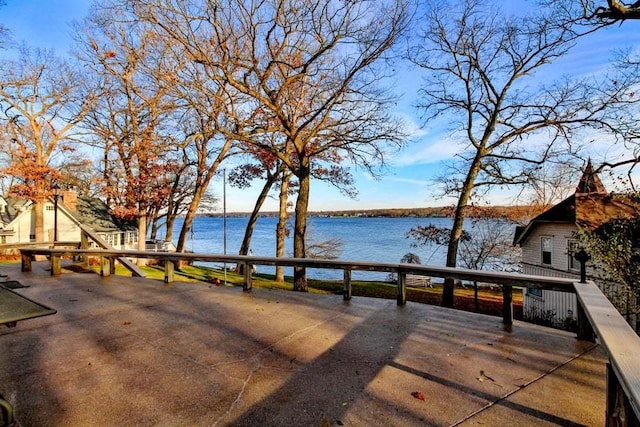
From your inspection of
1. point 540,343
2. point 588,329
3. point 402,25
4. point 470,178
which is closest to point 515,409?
point 540,343

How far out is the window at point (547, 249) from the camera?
15.8 meters

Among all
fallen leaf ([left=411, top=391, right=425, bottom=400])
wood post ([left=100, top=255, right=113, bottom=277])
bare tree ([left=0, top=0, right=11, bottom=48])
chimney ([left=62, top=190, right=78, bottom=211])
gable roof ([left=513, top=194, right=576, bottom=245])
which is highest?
bare tree ([left=0, top=0, right=11, bottom=48])

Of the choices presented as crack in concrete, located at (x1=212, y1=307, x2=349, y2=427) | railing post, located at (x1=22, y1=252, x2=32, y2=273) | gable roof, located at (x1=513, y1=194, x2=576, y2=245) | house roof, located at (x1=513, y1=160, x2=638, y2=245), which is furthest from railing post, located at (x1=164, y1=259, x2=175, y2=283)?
gable roof, located at (x1=513, y1=194, x2=576, y2=245)

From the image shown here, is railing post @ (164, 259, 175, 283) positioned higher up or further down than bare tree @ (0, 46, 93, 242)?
further down

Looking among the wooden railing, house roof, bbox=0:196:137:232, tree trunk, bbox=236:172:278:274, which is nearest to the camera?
the wooden railing

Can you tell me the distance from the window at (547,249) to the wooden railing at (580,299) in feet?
47.2

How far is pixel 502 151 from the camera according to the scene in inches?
522

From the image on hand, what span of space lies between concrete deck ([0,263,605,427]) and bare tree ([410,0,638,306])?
1033 cm

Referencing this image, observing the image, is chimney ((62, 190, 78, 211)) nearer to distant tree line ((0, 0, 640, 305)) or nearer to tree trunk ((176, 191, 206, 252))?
distant tree line ((0, 0, 640, 305))

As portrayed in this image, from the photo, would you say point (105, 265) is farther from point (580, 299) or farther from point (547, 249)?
point (547, 249)

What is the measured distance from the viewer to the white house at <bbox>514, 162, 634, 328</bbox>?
1262 cm

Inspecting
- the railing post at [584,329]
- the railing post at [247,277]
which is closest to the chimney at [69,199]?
the railing post at [247,277]

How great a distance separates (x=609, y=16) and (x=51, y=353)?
36.0ft

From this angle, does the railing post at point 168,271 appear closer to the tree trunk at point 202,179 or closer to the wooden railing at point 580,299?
the wooden railing at point 580,299
